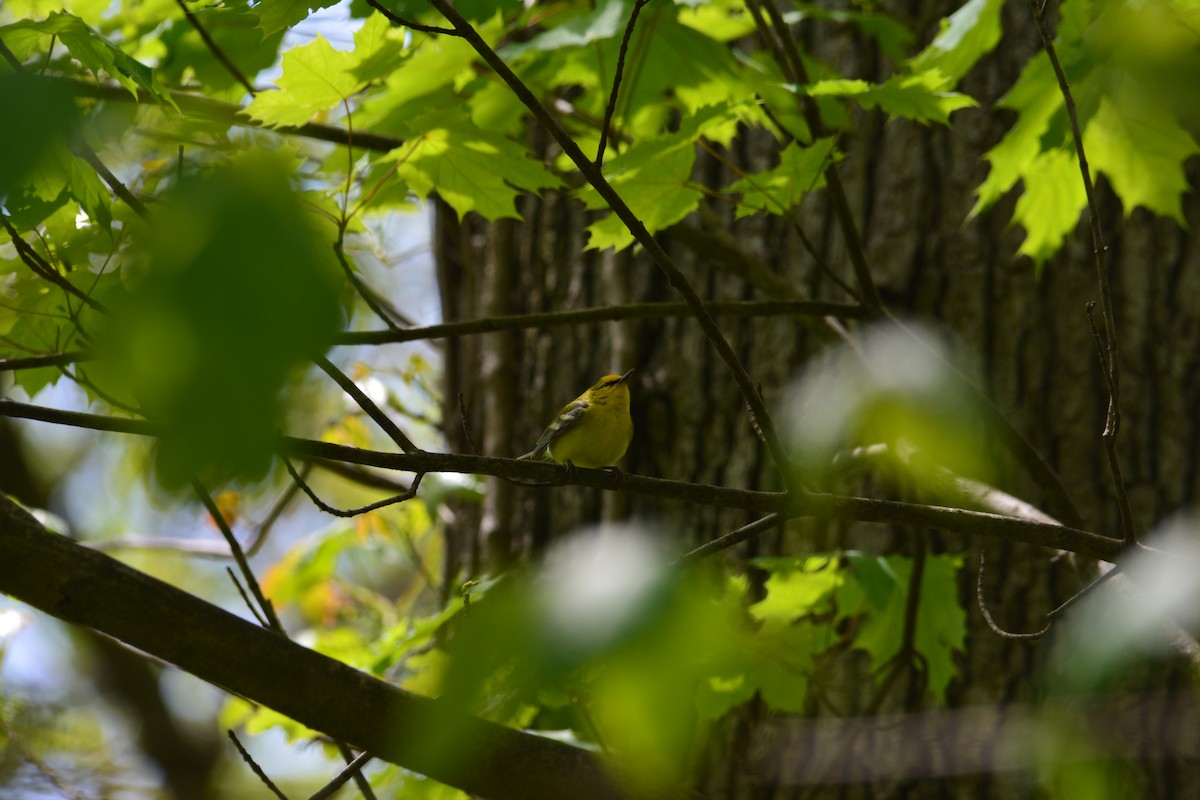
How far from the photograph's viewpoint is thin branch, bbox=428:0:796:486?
1290 mm

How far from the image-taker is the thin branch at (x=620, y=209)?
4.23 ft

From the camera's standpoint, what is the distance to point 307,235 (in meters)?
0.48

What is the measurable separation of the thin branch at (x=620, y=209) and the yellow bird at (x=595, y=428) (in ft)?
4.47

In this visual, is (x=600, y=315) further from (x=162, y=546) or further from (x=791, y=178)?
(x=162, y=546)

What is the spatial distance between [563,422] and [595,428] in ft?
0.53

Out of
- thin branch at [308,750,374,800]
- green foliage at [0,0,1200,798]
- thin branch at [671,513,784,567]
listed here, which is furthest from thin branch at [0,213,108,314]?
thin branch at [671,513,784,567]

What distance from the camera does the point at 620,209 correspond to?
134 cm

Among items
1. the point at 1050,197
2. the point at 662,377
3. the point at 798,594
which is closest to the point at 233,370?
the point at 798,594

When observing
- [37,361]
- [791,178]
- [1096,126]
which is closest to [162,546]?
[37,361]

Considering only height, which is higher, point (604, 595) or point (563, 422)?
point (563, 422)

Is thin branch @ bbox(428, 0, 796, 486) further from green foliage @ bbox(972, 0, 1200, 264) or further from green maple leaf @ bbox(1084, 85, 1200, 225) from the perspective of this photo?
green maple leaf @ bbox(1084, 85, 1200, 225)

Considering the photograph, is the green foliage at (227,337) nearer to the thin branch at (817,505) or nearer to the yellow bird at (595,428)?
the thin branch at (817,505)

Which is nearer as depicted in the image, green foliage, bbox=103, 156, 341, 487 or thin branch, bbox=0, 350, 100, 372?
green foliage, bbox=103, 156, 341, 487

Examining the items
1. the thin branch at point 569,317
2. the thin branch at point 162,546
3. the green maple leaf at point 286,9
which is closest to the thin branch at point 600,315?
the thin branch at point 569,317
